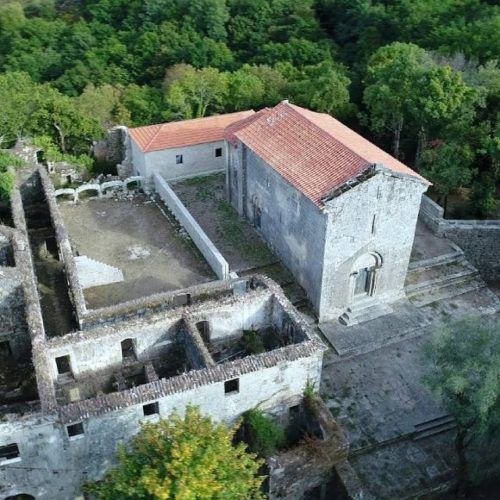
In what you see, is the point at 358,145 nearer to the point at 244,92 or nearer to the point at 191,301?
the point at 191,301

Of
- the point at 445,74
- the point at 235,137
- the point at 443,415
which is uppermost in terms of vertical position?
the point at 445,74

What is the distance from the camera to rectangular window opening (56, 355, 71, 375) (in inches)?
940

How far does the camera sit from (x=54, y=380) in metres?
23.4

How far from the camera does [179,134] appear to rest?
133ft

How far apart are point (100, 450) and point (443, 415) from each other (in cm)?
1401

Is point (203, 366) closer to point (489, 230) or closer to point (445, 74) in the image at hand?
point (489, 230)

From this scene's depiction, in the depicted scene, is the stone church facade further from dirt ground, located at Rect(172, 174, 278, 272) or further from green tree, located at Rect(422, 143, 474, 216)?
green tree, located at Rect(422, 143, 474, 216)

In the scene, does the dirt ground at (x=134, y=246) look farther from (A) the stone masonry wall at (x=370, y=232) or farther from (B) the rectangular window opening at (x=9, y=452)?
(B) the rectangular window opening at (x=9, y=452)

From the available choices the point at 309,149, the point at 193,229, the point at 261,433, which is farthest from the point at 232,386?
the point at 193,229

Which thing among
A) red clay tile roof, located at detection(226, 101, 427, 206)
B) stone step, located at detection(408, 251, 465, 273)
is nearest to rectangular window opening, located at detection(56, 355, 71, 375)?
red clay tile roof, located at detection(226, 101, 427, 206)

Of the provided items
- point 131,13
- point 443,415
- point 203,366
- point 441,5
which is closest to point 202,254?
point 203,366

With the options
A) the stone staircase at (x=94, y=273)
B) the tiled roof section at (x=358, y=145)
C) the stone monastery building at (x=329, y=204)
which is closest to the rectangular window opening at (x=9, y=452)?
the stone staircase at (x=94, y=273)

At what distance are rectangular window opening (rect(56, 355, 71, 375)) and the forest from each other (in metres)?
14.2

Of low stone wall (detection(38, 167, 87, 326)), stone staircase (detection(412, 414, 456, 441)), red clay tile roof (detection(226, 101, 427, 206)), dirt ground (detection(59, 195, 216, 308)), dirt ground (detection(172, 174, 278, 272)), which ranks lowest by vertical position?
stone staircase (detection(412, 414, 456, 441))
